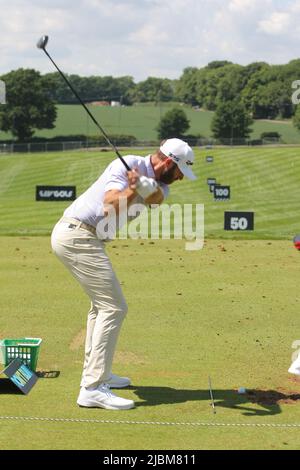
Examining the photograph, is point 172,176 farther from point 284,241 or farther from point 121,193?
point 284,241

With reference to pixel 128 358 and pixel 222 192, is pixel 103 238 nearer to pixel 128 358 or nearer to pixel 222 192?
pixel 128 358

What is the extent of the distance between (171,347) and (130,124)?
133113 mm

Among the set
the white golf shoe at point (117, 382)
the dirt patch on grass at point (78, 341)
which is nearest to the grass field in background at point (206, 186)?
the dirt patch on grass at point (78, 341)

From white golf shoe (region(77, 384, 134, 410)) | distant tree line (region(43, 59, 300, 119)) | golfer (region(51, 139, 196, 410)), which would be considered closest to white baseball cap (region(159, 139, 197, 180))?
golfer (region(51, 139, 196, 410))

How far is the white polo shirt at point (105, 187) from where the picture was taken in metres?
7.23

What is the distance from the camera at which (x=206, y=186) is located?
5709 centimetres

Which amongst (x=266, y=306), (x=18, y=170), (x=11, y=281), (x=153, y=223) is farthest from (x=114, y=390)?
(x=18, y=170)

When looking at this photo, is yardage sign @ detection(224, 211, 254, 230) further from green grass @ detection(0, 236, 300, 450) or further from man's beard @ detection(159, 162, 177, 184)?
man's beard @ detection(159, 162, 177, 184)

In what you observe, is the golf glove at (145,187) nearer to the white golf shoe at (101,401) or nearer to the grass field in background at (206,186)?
the white golf shoe at (101,401)

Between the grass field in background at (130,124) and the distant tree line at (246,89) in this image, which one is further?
the distant tree line at (246,89)

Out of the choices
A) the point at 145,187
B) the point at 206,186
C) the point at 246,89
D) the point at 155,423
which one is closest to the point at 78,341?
the point at 155,423

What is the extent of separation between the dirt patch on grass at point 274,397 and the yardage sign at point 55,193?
33.4 meters

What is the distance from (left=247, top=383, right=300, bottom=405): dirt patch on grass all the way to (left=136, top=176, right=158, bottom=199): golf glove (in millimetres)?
2406

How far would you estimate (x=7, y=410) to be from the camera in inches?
285
